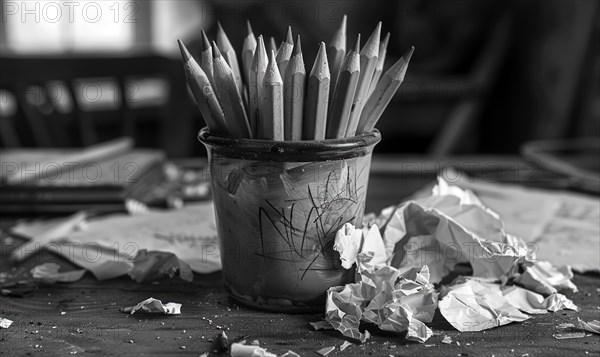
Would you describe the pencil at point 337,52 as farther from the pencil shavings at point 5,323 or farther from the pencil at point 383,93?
the pencil shavings at point 5,323

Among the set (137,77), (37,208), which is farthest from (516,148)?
(37,208)

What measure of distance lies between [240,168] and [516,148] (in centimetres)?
240

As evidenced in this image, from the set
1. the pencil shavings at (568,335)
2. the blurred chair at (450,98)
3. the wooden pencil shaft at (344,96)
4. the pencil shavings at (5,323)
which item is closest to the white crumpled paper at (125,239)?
the pencil shavings at (5,323)

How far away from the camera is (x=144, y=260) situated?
68cm

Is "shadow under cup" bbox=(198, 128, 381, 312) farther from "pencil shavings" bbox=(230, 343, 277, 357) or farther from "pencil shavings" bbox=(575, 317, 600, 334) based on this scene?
"pencil shavings" bbox=(575, 317, 600, 334)

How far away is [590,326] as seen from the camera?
54 cm

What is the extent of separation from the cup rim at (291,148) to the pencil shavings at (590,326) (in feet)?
0.76

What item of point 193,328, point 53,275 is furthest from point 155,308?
point 53,275

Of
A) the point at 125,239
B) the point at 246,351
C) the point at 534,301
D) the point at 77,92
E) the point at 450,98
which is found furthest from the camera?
the point at 450,98

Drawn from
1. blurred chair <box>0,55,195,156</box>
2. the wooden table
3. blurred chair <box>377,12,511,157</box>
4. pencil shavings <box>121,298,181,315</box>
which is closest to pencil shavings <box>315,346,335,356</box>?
the wooden table

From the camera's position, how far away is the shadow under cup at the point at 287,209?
1.77ft

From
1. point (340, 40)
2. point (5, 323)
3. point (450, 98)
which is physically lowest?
point (5, 323)

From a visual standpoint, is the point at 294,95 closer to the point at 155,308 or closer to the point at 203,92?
the point at 203,92

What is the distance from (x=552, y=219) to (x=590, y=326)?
0.36m
